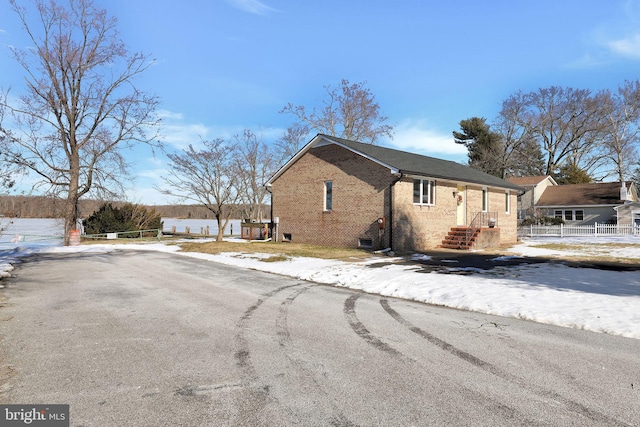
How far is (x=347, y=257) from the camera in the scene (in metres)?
16.2

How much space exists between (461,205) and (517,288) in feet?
48.8

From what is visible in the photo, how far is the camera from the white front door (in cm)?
2282

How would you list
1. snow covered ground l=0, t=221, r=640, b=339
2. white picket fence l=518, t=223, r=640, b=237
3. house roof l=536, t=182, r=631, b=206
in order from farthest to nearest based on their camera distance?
house roof l=536, t=182, r=631, b=206 < white picket fence l=518, t=223, r=640, b=237 < snow covered ground l=0, t=221, r=640, b=339

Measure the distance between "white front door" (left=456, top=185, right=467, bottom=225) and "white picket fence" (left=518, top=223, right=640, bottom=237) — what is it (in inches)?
588

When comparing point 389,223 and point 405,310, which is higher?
point 389,223

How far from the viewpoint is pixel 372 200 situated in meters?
19.9

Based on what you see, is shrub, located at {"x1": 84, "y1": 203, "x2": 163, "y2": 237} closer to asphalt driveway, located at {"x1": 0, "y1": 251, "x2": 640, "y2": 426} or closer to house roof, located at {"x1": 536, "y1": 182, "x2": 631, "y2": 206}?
asphalt driveway, located at {"x1": 0, "y1": 251, "x2": 640, "y2": 426}

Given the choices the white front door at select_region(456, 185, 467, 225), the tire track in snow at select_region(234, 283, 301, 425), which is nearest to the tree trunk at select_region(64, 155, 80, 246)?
the white front door at select_region(456, 185, 467, 225)

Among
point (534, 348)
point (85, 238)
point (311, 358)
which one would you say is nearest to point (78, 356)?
point (311, 358)

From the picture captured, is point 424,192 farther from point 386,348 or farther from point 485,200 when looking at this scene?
point 386,348

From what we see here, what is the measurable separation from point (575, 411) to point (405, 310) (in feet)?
13.0

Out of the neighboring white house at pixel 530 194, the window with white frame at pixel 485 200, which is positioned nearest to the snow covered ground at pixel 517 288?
the window with white frame at pixel 485 200

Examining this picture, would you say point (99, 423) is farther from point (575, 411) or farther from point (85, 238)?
point (85, 238)

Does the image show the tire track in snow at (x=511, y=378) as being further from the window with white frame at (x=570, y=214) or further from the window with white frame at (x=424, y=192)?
the window with white frame at (x=570, y=214)
